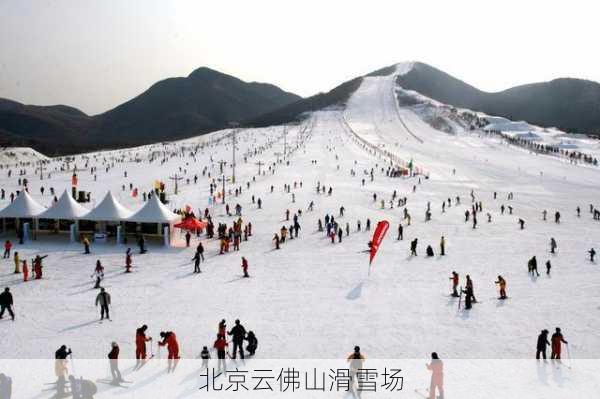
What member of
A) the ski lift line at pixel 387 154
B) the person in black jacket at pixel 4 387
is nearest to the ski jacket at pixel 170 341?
the person in black jacket at pixel 4 387

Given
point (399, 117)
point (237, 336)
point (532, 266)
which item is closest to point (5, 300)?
point (237, 336)

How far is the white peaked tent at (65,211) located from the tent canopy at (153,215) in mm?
2309

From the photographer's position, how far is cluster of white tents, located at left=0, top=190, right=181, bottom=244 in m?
22.2

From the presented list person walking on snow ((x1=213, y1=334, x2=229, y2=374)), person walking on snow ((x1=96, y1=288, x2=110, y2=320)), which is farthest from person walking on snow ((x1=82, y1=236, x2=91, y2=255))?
person walking on snow ((x1=213, y1=334, x2=229, y2=374))

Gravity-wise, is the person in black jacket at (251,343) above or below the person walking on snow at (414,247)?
below

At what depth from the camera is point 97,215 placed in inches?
882

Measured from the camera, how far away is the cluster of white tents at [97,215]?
22188mm

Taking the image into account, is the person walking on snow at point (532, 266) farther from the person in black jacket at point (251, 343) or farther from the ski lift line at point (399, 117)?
the ski lift line at point (399, 117)

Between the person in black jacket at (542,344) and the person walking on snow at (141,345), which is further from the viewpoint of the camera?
the person in black jacket at (542,344)

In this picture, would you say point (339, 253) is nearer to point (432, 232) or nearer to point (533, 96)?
point (432, 232)

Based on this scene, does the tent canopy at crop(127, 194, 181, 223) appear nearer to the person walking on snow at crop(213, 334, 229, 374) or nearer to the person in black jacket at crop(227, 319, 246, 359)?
the person in black jacket at crop(227, 319, 246, 359)

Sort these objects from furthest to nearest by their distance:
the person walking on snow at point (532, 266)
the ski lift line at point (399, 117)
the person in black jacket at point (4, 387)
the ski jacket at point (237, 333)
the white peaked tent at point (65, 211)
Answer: the ski lift line at point (399, 117), the white peaked tent at point (65, 211), the person walking on snow at point (532, 266), the ski jacket at point (237, 333), the person in black jacket at point (4, 387)

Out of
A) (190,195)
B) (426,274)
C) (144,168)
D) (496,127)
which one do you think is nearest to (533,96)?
(496,127)

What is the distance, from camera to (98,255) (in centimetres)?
2022
